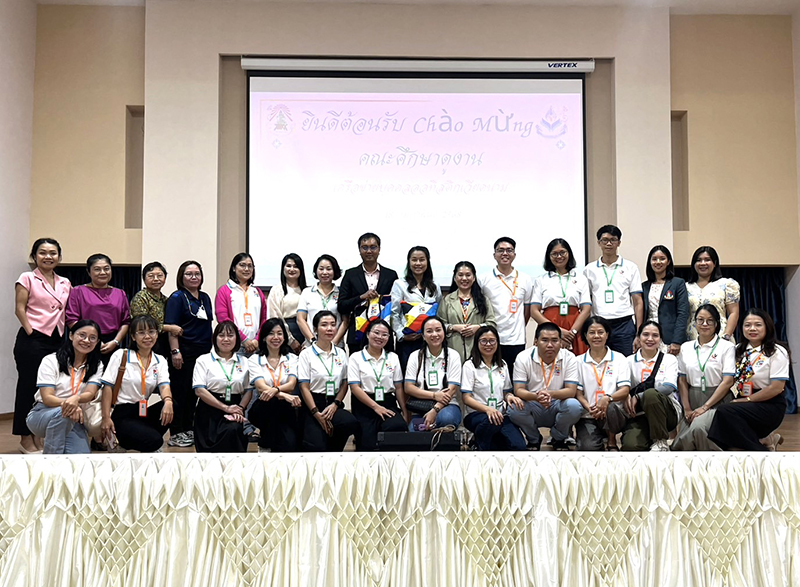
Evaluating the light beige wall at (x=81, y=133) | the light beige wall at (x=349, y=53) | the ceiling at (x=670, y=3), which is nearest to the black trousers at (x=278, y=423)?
the light beige wall at (x=349, y=53)

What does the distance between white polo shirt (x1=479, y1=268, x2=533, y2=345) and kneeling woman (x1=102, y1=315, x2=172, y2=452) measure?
1.87 metres

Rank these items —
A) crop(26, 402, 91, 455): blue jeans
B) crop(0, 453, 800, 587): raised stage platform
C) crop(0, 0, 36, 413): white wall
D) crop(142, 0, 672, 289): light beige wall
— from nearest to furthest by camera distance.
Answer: crop(0, 453, 800, 587): raised stage platform < crop(26, 402, 91, 455): blue jeans < crop(0, 0, 36, 413): white wall < crop(142, 0, 672, 289): light beige wall

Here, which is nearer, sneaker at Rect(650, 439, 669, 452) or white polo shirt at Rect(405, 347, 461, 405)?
sneaker at Rect(650, 439, 669, 452)

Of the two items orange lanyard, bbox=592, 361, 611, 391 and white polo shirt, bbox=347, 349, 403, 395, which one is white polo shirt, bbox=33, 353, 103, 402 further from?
orange lanyard, bbox=592, 361, 611, 391

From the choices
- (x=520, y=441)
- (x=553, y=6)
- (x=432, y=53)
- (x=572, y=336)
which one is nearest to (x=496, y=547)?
(x=520, y=441)

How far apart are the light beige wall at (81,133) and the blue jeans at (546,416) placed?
3.94 metres

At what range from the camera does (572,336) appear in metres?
4.10

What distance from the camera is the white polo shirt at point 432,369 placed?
3.78 m

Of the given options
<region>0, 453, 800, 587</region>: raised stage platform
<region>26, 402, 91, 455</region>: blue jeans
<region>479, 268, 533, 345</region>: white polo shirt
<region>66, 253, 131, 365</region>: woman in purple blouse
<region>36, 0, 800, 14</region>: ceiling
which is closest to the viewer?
<region>0, 453, 800, 587</region>: raised stage platform

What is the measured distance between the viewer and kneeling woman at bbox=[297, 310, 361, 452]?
145 inches

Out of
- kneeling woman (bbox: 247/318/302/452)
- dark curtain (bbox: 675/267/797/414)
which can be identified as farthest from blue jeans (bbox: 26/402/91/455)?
dark curtain (bbox: 675/267/797/414)

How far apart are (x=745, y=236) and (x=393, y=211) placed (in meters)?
3.16

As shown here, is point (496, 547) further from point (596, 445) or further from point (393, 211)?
point (393, 211)

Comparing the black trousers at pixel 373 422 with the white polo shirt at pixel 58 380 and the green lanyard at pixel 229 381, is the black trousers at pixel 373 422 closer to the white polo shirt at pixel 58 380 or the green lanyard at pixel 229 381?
the green lanyard at pixel 229 381
